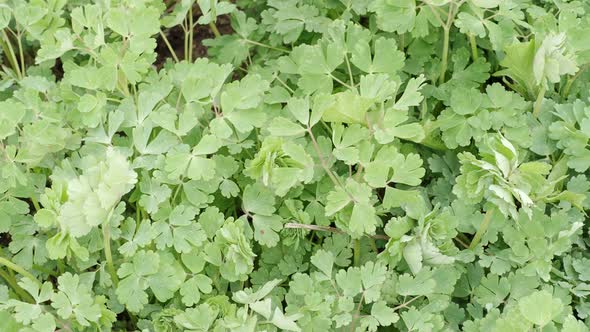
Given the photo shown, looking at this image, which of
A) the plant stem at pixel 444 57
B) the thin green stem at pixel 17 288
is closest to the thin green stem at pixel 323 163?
the plant stem at pixel 444 57

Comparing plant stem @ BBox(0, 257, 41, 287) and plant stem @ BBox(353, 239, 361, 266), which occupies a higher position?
plant stem @ BBox(0, 257, 41, 287)

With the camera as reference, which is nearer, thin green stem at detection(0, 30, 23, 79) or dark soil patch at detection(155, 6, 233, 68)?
thin green stem at detection(0, 30, 23, 79)

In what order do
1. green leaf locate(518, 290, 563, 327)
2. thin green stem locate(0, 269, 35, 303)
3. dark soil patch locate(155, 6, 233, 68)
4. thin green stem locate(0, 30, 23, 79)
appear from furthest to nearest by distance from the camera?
dark soil patch locate(155, 6, 233, 68), thin green stem locate(0, 30, 23, 79), thin green stem locate(0, 269, 35, 303), green leaf locate(518, 290, 563, 327)

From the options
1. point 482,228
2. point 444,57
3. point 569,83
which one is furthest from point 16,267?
point 569,83

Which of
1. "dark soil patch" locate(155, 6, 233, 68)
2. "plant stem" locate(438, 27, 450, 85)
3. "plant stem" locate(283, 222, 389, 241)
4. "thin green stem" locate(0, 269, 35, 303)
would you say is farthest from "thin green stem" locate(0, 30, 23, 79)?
"plant stem" locate(438, 27, 450, 85)

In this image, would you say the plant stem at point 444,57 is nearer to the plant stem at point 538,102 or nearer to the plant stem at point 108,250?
the plant stem at point 538,102

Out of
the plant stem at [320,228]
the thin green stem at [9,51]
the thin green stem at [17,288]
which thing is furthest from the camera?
the thin green stem at [9,51]

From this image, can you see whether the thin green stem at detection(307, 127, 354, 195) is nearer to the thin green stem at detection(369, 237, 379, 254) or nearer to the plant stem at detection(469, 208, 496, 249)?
the thin green stem at detection(369, 237, 379, 254)
